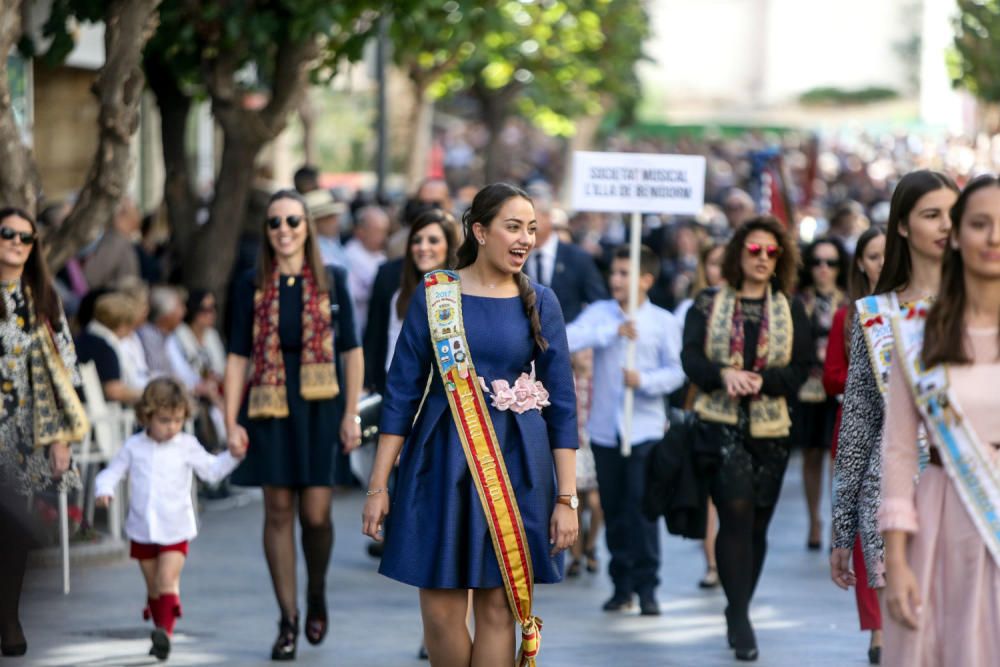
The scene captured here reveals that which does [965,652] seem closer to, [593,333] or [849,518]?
[849,518]

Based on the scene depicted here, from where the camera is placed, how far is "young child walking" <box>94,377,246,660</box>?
326 inches

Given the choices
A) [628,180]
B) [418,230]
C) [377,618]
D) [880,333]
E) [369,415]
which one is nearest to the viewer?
[880,333]

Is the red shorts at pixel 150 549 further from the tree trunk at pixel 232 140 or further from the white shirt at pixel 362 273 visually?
the white shirt at pixel 362 273

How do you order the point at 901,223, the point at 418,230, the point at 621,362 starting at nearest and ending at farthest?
1. the point at 901,223
2. the point at 418,230
3. the point at 621,362

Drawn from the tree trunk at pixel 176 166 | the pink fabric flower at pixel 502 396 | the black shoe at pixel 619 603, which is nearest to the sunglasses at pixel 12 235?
the pink fabric flower at pixel 502 396

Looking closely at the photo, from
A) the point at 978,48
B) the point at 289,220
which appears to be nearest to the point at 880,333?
the point at 289,220

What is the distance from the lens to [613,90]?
2877cm

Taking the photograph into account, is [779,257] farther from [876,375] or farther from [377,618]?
[876,375]

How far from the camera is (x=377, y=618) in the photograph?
944cm

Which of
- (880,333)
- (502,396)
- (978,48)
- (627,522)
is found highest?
(978,48)

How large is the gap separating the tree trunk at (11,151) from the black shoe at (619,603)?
3.83 meters

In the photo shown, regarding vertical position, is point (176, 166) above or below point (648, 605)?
above

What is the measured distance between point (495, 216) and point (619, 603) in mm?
3904

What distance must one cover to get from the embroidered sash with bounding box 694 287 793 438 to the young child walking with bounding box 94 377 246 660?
87.4 inches
